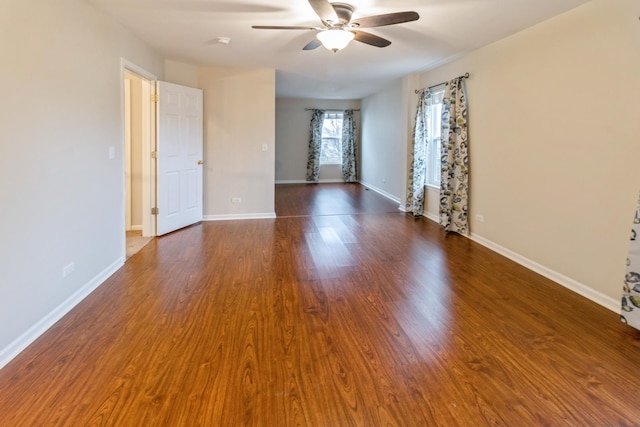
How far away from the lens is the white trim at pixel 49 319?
2.20 meters

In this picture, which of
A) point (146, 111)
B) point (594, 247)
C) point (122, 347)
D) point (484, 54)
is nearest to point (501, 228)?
point (594, 247)

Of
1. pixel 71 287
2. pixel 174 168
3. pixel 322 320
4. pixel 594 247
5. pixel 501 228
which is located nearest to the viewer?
pixel 322 320

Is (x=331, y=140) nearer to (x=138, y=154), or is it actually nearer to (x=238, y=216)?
(x=238, y=216)

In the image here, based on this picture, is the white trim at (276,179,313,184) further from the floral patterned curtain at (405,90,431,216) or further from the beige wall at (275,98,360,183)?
the floral patterned curtain at (405,90,431,216)

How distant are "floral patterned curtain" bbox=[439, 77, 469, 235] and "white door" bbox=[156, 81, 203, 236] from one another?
142 inches

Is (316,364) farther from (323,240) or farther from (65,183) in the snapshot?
(323,240)

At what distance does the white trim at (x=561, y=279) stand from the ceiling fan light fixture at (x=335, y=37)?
281cm

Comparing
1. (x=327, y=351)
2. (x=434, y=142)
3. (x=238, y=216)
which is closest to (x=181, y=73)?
(x=238, y=216)

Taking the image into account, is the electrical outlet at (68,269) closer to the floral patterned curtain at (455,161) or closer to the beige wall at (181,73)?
the beige wall at (181,73)

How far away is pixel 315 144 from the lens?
11.1 m

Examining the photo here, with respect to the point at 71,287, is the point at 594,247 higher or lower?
higher

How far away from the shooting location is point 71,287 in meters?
2.96

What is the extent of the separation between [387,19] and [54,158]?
2.60m

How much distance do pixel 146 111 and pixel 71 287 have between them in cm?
278
